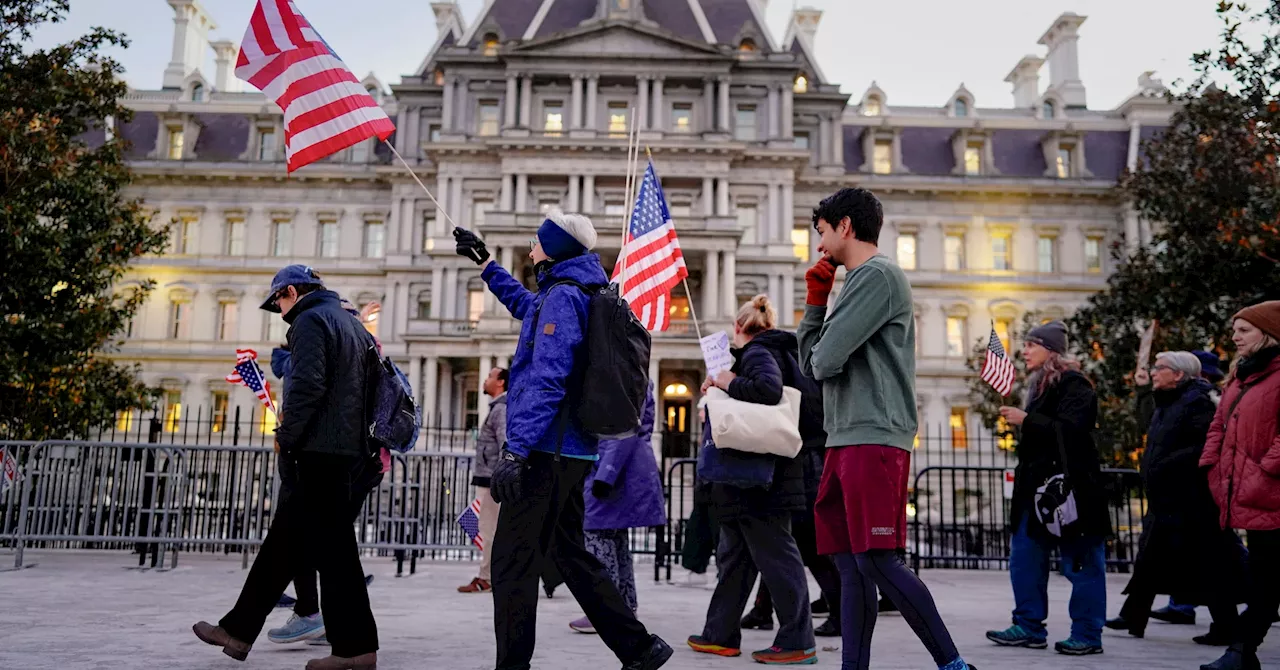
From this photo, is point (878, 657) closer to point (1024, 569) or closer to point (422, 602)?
point (1024, 569)

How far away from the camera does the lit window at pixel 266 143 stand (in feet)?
148

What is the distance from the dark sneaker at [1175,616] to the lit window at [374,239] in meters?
Result: 40.3

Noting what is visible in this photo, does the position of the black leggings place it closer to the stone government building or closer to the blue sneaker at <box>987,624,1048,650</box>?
the blue sneaker at <box>987,624,1048,650</box>

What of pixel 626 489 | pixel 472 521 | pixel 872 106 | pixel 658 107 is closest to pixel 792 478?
pixel 626 489

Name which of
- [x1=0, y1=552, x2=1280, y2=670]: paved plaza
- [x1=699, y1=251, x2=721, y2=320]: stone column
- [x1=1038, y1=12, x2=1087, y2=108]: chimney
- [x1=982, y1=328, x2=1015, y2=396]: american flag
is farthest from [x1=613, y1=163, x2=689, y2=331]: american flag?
[x1=1038, y1=12, x2=1087, y2=108]: chimney

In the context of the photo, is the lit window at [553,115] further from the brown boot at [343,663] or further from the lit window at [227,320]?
the brown boot at [343,663]

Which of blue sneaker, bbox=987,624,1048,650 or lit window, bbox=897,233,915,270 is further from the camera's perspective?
lit window, bbox=897,233,915,270

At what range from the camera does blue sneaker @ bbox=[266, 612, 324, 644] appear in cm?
531

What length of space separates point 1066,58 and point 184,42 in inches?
1849

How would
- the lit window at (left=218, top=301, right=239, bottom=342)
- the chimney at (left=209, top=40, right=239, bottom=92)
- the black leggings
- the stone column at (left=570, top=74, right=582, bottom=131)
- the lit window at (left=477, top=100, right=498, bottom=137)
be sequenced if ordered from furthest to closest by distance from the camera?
1. the chimney at (left=209, top=40, right=239, bottom=92)
2. the lit window at (left=218, top=301, right=239, bottom=342)
3. the lit window at (left=477, top=100, right=498, bottom=137)
4. the stone column at (left=570, top=74, right=582, bottom=131)
5. the black leggings

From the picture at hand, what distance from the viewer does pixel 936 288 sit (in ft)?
142

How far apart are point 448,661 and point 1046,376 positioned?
4.00 metres

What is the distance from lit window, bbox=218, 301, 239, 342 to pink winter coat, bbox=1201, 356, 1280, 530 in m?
43.4

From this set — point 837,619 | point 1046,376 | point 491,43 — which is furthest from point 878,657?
point 491,43
